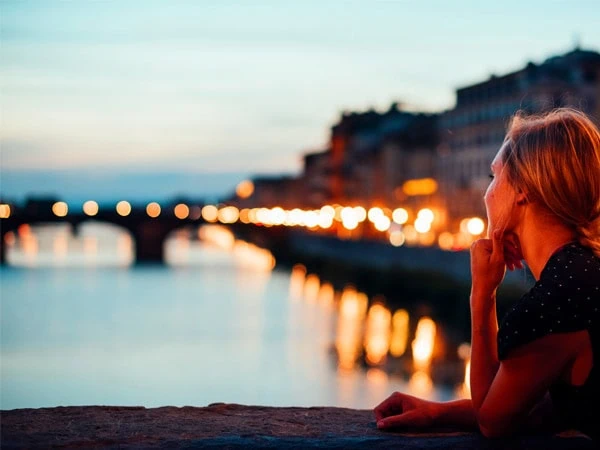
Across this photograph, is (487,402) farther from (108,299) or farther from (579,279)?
(108,299)

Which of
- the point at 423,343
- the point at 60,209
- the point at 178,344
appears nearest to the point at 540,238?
the point at 423,343

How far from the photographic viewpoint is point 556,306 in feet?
6.23

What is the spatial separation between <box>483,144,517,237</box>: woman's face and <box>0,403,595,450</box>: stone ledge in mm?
398

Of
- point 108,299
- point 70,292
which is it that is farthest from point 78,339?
point 70,292

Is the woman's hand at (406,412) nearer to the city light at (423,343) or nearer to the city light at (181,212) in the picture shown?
the city light at (423,343)

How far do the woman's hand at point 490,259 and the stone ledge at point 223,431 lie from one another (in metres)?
0.29

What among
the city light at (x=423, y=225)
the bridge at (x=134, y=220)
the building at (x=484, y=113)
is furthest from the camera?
the bridge at (x=134, y=220)

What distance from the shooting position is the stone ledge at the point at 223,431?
214cm

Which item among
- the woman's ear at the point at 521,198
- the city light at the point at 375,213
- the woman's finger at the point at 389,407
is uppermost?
the city light at the point at 375,213

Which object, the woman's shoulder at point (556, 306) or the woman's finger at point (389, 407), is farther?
the woman's finger at point (389, 407)

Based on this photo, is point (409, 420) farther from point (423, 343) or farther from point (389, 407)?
point (423, 343)

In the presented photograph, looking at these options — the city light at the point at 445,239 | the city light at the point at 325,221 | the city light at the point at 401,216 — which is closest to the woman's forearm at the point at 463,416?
the city light at the point at 445,239

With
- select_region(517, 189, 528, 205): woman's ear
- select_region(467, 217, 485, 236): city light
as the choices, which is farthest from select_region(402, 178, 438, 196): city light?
select_region(517, 189, 528, 205): woman's ear

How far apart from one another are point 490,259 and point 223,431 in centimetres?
68
